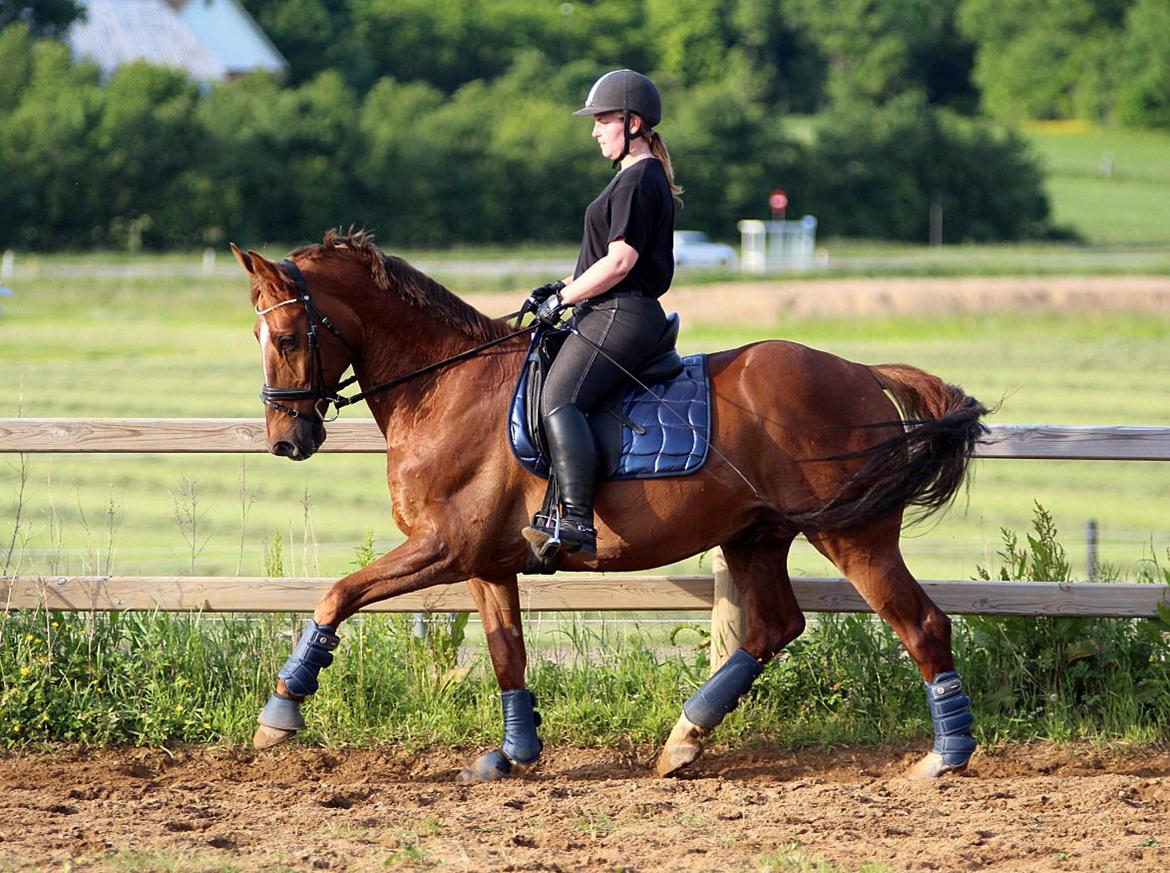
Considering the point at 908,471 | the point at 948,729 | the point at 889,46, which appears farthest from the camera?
the point at 889,46

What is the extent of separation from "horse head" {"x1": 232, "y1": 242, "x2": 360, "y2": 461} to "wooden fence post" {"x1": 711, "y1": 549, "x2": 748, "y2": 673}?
1.97 metres

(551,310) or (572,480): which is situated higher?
(551,310)

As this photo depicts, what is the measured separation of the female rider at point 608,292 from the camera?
19.7 feet

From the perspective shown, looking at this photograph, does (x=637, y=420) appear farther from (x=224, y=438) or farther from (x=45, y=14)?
(x=45, y=14)

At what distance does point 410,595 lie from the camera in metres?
7.00

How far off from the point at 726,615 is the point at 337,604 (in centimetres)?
186

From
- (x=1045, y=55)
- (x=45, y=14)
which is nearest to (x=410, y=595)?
(x=45, y=14)

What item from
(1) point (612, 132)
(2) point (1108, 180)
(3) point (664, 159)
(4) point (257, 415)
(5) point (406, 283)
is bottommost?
(4) point (257, 415)

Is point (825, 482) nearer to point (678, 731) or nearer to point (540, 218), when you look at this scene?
point (678, 731)

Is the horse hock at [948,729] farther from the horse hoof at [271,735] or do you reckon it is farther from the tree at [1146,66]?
the tree at [1146,66]

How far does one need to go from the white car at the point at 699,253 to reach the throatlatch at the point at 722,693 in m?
47.3

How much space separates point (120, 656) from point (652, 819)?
2.85 m

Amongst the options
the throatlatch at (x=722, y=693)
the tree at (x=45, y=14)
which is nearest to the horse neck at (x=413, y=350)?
the throatlatch at (x=722, y=693)

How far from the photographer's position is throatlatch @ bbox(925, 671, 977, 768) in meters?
6.38
